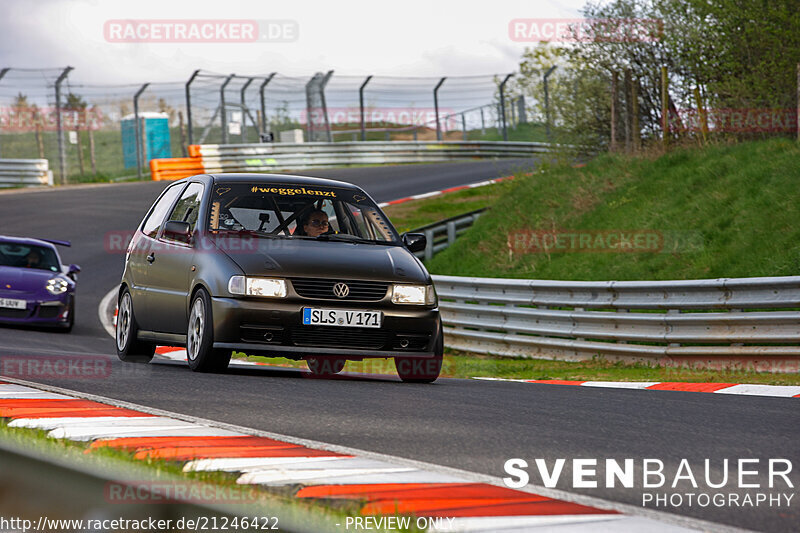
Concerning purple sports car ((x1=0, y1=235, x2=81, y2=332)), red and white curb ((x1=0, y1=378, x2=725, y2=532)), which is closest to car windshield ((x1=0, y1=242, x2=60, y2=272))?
purple sports car ((x1=0, y1=235, x2=81, y2=332))

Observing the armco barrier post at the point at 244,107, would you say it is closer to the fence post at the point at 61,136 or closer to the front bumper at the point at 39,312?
the fence post at the point at 61,136

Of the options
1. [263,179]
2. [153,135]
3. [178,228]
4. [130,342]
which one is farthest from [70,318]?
[153,135]

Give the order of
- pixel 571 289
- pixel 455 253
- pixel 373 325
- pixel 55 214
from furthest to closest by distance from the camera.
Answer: pixel 55 214 < pixel 455 253 < pixel 571 289 < pixel 373 325

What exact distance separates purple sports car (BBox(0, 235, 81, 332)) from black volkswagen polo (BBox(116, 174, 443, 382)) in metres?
5.82

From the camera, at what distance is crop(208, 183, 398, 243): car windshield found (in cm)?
882

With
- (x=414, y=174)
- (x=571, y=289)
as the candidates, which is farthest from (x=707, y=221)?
(x=414, y=174)

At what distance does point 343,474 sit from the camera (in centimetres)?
379

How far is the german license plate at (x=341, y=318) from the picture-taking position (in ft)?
25.9

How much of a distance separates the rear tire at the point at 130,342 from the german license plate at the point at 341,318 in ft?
7.77

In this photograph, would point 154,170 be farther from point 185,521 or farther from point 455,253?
point 185,521

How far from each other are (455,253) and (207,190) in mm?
9836

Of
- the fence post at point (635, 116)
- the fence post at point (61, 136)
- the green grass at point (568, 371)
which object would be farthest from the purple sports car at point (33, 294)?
the fence post at point (61, 136)

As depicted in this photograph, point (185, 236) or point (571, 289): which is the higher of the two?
point (185, 236)

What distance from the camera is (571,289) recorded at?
1251 cm
